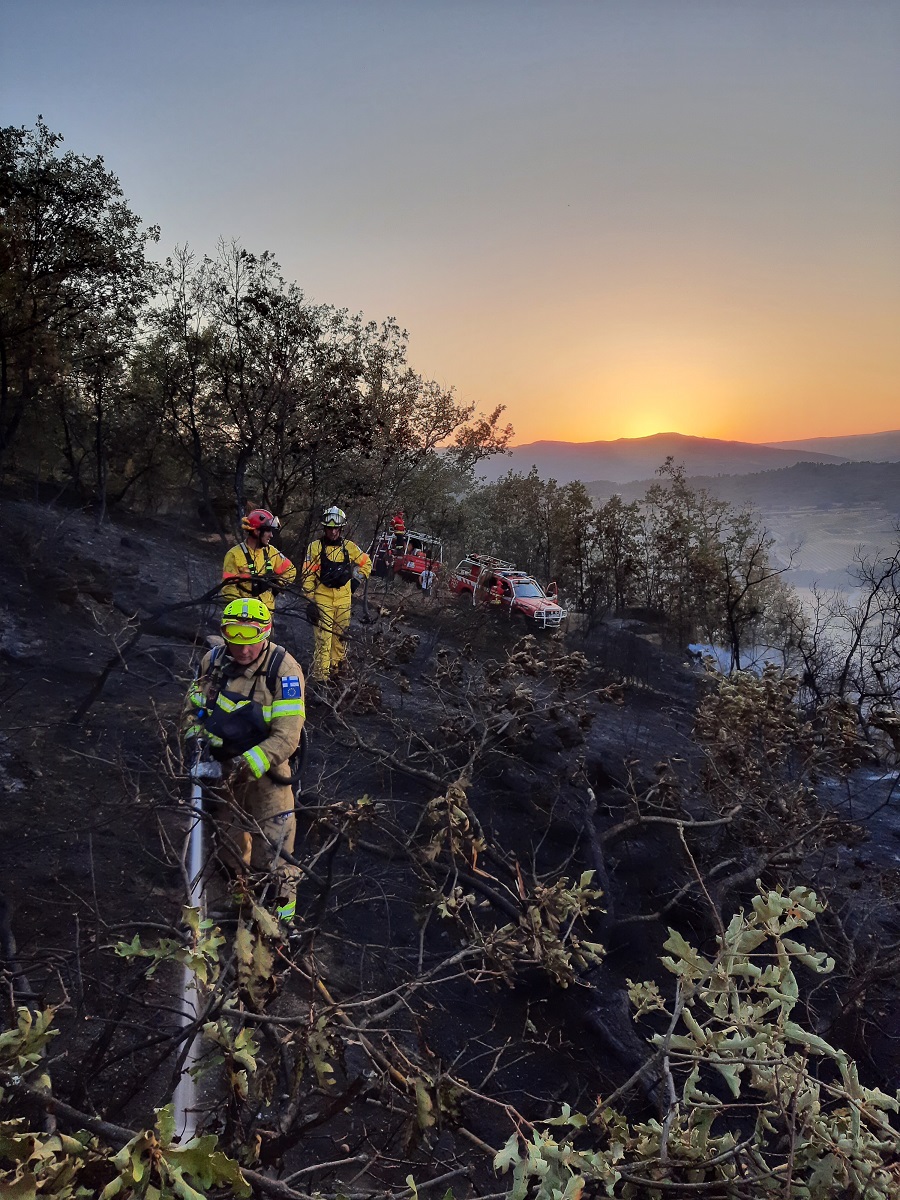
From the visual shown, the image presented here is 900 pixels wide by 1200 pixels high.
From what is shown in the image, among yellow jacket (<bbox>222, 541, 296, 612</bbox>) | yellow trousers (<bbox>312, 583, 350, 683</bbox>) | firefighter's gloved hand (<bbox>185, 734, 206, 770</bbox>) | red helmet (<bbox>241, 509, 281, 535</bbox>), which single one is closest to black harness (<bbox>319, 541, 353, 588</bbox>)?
yellow trousers (<bbox>312, 583, 350, 683</bbox>)

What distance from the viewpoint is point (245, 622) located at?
3924mm

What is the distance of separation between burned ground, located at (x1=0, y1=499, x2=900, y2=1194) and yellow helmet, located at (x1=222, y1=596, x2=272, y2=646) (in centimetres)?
38

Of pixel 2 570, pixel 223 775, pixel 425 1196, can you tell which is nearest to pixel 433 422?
pixel 2 570

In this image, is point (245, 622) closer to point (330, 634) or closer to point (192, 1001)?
point (192, 1001)

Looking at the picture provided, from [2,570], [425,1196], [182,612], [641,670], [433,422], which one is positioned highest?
[433,422]

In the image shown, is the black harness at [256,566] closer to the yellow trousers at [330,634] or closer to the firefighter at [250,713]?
the yellow trousers at [330,634]

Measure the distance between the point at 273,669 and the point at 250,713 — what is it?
31 cm

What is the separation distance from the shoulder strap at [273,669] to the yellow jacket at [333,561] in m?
3.42

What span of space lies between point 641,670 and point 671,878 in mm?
10875

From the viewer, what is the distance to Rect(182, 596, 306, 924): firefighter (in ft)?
12.5

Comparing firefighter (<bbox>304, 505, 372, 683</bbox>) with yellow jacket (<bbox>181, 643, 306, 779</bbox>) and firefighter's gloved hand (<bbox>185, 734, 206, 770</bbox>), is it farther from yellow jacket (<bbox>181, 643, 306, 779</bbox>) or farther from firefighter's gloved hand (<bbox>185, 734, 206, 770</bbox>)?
yellow jacket (<bbox>181, 643, 306, 779</bbox>)

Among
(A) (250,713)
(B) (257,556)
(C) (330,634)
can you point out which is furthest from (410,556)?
(A) (250,713)

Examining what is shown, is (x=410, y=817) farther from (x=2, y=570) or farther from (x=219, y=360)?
(x=219, y=360)

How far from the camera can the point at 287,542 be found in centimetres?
2066
